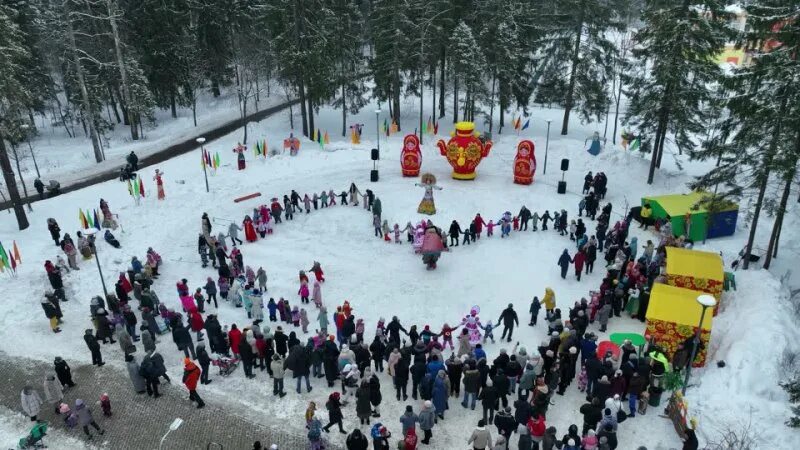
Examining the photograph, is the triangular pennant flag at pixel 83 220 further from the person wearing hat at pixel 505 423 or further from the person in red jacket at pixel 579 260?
the person in red jacket at pixel 579 260

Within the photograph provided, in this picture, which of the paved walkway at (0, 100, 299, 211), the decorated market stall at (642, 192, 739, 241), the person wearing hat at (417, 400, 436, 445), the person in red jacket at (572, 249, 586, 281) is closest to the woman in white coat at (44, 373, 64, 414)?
the person wearing hat at (417, 400, 436, 445)

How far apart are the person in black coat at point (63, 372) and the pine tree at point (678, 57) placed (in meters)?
24.3

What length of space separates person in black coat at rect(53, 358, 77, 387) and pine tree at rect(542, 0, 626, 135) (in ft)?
95.8

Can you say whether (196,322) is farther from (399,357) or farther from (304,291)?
(399,357)

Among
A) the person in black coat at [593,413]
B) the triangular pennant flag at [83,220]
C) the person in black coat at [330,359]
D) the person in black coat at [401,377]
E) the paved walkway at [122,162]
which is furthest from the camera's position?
the paved walkway at [122,162]

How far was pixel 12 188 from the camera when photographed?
71.8 ft

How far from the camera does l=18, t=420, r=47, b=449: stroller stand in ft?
39.9

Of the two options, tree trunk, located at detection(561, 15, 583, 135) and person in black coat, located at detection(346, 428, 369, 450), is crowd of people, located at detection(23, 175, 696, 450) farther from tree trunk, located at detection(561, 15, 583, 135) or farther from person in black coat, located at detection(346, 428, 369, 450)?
tree trunk, located at detection(561, 15, 583, 135)

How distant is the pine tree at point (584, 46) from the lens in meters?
31.9

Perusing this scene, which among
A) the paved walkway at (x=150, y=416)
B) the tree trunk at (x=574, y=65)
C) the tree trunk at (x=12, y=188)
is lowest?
the paved walkway at (x=150, y=416)

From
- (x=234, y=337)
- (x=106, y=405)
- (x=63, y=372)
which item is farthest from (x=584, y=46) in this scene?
(x=63, y=372)

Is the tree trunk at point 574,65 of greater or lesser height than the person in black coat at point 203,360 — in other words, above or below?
above

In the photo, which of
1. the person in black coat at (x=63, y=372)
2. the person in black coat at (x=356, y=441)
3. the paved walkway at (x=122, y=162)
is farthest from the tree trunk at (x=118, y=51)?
the person in black coat at (x=356, y=441)

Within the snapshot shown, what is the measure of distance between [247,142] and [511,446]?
25873mm
